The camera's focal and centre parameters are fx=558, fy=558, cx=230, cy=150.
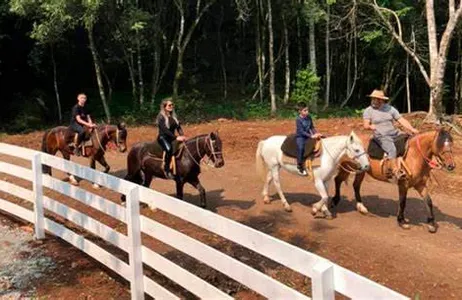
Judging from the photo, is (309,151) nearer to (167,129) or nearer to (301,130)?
(301,130)

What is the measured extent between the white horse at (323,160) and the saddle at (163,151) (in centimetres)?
195

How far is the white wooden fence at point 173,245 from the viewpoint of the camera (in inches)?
148

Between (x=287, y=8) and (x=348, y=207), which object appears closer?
(x=348, y=207)

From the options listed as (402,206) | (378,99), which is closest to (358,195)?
(402,206)

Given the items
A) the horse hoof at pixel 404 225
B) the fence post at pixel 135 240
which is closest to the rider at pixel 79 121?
the horse hoof at pixel 404 225

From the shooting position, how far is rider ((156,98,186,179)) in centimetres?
1066

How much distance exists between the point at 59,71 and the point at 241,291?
27079 millimetres

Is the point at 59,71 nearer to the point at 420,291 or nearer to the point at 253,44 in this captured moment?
the point at 253,44

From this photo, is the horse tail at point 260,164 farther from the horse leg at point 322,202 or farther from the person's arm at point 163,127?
the person's arm at point 163,127

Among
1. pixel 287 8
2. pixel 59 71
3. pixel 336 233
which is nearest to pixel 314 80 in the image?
pixel 287 8

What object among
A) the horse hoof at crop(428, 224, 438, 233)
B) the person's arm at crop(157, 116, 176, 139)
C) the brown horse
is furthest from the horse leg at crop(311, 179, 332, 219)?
the person's arm at crop(157, 116, 176, 139)

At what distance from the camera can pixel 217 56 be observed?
39688 millimetres

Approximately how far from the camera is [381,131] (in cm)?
1041

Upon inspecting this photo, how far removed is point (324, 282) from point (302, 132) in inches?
284
